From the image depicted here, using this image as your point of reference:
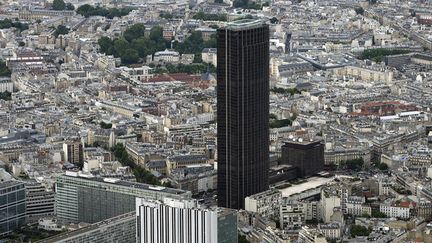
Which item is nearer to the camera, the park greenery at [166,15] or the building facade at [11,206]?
the building facade at [11,206]

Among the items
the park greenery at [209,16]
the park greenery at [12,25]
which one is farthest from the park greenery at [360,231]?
the park greenery at [12,25]

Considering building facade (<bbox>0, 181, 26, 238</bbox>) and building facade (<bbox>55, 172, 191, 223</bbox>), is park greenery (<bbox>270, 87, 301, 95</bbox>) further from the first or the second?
building facade (<bbox>0, 181, 26, 238</bbox>)

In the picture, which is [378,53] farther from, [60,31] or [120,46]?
[60,31]

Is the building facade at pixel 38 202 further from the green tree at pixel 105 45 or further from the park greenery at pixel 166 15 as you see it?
the park greenery at pixel 166 15

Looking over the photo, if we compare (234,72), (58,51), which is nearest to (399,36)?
(58,51)

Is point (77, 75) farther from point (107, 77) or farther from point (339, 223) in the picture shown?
point (339, 223)

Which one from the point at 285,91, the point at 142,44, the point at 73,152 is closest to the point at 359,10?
the point at 142,44

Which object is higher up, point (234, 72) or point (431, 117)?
point (234, 72)

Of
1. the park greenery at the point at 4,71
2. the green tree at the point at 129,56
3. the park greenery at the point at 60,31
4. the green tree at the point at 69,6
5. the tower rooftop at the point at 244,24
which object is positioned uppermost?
the tower rooftop at the point at 244,24
